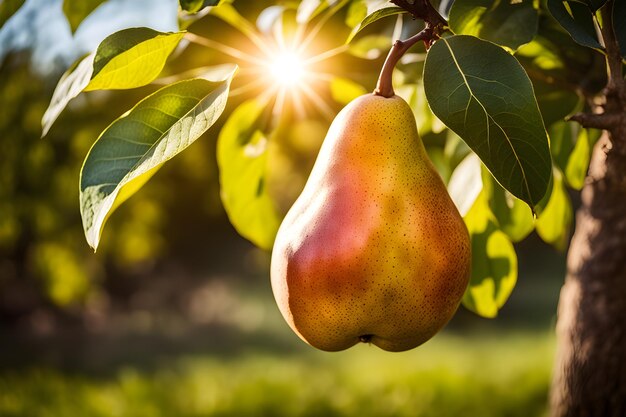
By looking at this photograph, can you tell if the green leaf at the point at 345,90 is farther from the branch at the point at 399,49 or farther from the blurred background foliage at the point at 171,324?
the branch at the point at 399,49

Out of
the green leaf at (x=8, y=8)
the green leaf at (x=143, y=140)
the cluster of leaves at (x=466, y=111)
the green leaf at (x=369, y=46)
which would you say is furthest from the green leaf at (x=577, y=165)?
the green leaf at (x=8, y=8)

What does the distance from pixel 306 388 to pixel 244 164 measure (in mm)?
2278

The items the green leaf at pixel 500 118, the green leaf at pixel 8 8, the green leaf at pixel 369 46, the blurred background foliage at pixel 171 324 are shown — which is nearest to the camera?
the green leaf at pixel 500 118

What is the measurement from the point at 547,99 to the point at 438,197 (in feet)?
0.91

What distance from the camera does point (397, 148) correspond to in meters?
0.53

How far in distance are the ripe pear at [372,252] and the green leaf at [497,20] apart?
0.32 feet

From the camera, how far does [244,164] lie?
2.52 feet

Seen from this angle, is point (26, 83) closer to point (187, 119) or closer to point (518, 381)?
point (518, 381)

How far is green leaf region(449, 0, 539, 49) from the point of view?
0.52 m

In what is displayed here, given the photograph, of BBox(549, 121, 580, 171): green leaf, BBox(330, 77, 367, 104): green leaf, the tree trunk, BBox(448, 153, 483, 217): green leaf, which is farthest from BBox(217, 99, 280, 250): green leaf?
the tree trunk

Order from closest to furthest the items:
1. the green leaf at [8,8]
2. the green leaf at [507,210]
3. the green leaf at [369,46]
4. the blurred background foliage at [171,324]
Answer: the green leaf at [8,8], the green leaf at [507,210], the green leaf at [369,46], the blurred background foliage at [171,324]

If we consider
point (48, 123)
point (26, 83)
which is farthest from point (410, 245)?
point (26, 83)

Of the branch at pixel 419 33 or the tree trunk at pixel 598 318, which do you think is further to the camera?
the tree trunk at pixel 598 318

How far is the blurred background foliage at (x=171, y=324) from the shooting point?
2.68 m
